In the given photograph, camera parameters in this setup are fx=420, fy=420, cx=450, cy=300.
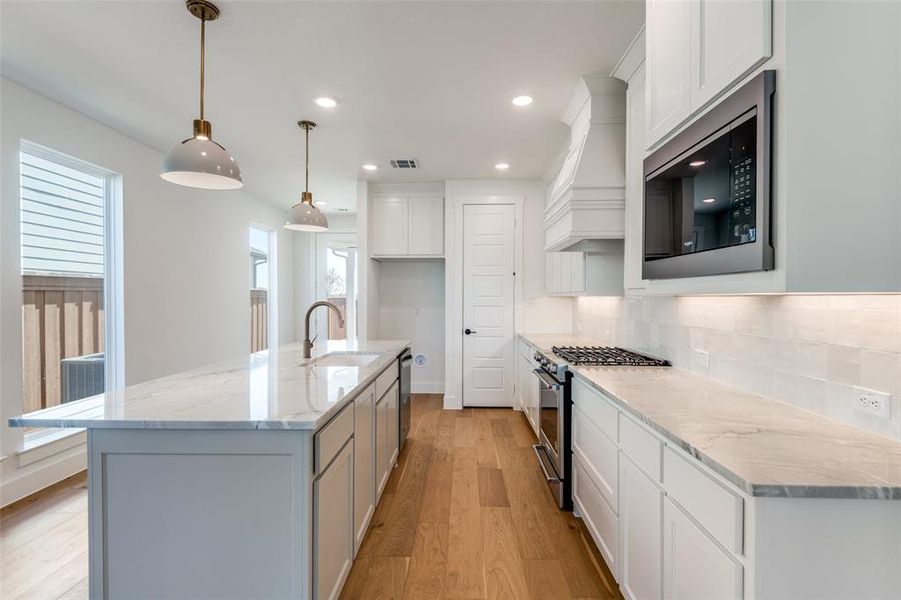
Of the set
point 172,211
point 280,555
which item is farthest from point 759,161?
point 172,211

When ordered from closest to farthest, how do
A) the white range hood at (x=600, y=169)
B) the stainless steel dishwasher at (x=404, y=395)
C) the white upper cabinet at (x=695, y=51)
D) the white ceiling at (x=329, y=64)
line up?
the white upper cabinet at (x=695, y=51), the white ceiling at (x=329, y=64), the white range hood at (x=600, y=169), the stainless steel dishwasher at (x=404, y=395)

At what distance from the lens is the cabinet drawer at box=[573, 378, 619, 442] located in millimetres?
1848

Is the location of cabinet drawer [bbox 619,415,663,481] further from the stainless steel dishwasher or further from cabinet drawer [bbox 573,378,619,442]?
the stainless steel dishwasher

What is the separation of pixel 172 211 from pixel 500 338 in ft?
12.1

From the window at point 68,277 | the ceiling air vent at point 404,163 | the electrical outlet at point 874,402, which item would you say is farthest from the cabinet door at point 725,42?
the window at point 68,277

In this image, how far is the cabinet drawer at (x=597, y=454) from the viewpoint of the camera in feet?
6.10

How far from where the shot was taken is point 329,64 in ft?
8.21

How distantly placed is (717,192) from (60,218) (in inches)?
166

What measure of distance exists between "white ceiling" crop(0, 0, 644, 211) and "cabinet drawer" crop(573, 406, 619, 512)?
2.06 meters

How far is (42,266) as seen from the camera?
3.01m

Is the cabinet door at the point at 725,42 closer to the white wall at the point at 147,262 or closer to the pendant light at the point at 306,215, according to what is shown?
the pendant light at the point at 306,215

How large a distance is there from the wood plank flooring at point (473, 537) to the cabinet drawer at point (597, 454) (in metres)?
0.45

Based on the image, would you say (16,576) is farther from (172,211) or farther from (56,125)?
(172,211)

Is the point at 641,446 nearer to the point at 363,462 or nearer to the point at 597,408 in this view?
the point at 597,408
